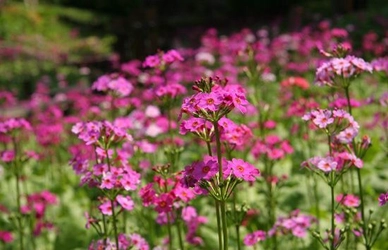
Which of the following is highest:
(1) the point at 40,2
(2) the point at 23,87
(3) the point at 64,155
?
(1) the point at 40,2

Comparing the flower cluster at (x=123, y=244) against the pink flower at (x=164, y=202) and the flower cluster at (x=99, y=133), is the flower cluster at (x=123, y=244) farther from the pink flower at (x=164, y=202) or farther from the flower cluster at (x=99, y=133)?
the flower cluster at (x=99, y=133)

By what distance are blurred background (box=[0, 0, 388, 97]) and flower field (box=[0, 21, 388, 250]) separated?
3133 millimetres

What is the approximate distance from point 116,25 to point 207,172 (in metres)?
8.69

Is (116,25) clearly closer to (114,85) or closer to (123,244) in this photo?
(114,85)

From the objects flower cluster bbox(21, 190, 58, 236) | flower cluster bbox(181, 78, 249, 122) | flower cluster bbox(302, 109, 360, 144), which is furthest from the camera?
flower cluster bbox(21, 190, 58, 236)

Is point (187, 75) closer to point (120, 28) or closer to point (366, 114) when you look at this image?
point (366, 114)

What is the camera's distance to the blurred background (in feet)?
34.8

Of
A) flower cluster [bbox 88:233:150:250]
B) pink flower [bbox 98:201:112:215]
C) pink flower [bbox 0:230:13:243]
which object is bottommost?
pink flower [bbox 0:230:13:243]

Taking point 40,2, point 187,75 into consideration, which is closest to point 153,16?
point 187,75

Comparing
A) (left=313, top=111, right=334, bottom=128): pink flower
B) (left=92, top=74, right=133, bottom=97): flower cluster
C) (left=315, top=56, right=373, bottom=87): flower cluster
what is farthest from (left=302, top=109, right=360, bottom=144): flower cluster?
(left=92, top=74, right=133, bottom=97): flower cluster

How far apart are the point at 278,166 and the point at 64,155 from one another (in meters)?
2.87

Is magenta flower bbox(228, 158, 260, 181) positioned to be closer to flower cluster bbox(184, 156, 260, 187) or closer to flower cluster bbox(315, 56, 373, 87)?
flower cluster bbox(184, 156, 260, 187)

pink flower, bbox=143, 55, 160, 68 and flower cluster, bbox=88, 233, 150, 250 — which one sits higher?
pink flower, bbox=143, 55, 160, 68

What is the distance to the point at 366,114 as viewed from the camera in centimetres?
770
